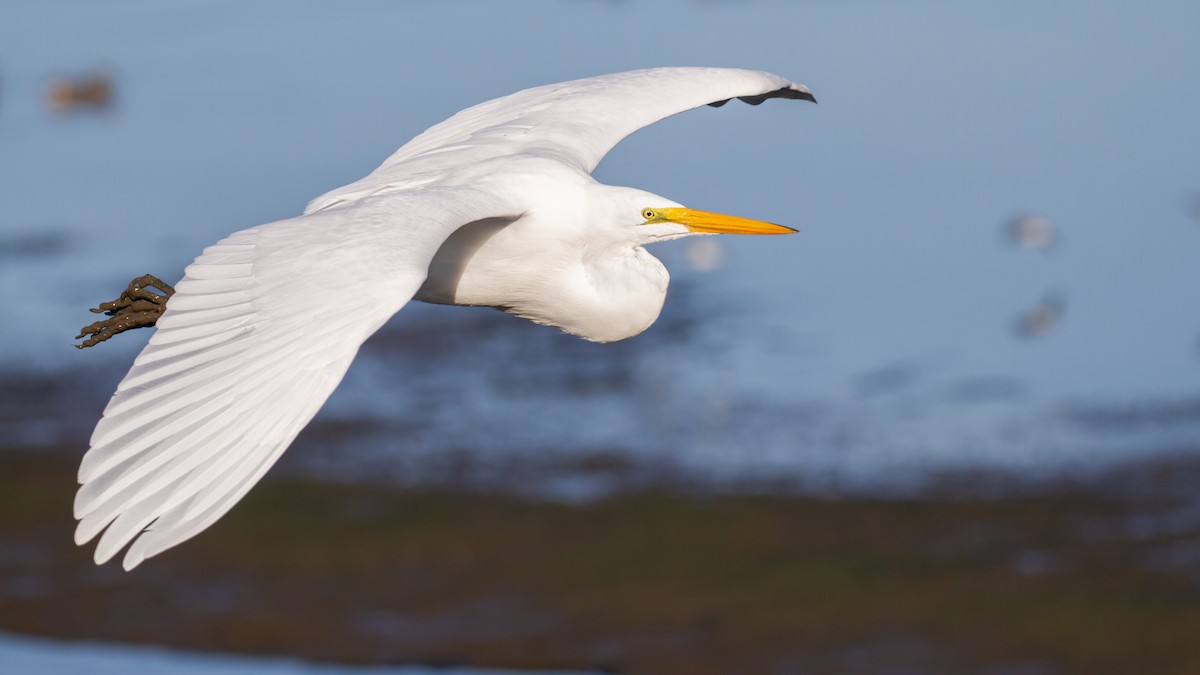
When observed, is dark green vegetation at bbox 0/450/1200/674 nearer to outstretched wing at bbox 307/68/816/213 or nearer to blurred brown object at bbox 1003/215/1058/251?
blurred brown object at bbox 1003/215/1058/251

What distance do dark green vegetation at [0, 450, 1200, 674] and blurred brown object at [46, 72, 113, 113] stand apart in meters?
10.4

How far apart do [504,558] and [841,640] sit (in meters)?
2.85

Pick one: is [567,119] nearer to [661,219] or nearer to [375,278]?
[661,219]

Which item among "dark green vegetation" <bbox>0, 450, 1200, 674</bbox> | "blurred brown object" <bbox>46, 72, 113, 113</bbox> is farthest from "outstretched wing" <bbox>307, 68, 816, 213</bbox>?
"blurred brown object" <bbox>46, 72, 113, 113</bbox>

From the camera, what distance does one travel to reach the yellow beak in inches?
272

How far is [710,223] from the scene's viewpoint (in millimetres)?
6969

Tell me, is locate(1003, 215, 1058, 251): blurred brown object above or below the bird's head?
below

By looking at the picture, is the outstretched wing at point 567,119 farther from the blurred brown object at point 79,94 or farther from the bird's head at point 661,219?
the blurred brown object at point 79,94

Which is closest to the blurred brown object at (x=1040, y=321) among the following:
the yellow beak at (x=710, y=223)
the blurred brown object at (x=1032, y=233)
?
the blurred brown object at (x=1032, y=233)

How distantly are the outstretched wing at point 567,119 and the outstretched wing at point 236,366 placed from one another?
1343 millimetres

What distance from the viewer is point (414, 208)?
19.5ft

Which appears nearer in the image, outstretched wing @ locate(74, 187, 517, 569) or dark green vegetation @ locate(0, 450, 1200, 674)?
outstretched wing @ locate(74, 187, 517, 569)

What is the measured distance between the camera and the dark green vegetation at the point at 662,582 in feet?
39.9

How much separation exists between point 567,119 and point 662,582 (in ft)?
19.1
